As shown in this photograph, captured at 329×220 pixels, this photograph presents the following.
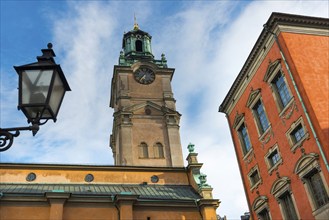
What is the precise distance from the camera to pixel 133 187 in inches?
1236

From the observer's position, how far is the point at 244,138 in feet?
83.3

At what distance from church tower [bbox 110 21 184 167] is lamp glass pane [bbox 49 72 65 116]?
1412 inches

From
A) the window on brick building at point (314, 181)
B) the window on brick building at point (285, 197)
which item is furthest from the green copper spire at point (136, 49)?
the window on brick building at point (314, 181)

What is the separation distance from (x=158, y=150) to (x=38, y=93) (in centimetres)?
3814

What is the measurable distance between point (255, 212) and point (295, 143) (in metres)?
6.56

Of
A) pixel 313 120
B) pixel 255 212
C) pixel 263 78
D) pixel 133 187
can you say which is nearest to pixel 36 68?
pixel 313 120

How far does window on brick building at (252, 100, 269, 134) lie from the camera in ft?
73.6

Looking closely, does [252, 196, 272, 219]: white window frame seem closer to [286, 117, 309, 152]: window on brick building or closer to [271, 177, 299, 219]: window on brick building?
[271, 177, 299, 219]: window on brick building

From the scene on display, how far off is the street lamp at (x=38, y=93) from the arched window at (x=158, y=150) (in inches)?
1474

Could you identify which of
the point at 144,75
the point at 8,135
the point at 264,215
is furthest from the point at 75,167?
the point at 8,135

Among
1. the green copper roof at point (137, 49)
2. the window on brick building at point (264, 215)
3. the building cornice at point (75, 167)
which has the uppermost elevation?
the green copper roof at point (137, 49)

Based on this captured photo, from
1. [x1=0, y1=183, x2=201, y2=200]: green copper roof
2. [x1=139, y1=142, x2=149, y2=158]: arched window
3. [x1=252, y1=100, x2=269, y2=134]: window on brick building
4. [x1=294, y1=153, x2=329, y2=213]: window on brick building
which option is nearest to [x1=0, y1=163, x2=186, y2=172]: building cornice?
Result: [x1=0, y1=183, x2=201, y2=200]: green copper roof

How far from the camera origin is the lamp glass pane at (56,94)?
15.0ft

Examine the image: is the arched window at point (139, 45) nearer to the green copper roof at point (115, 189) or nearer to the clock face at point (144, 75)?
the clock face at point (144, 75)
